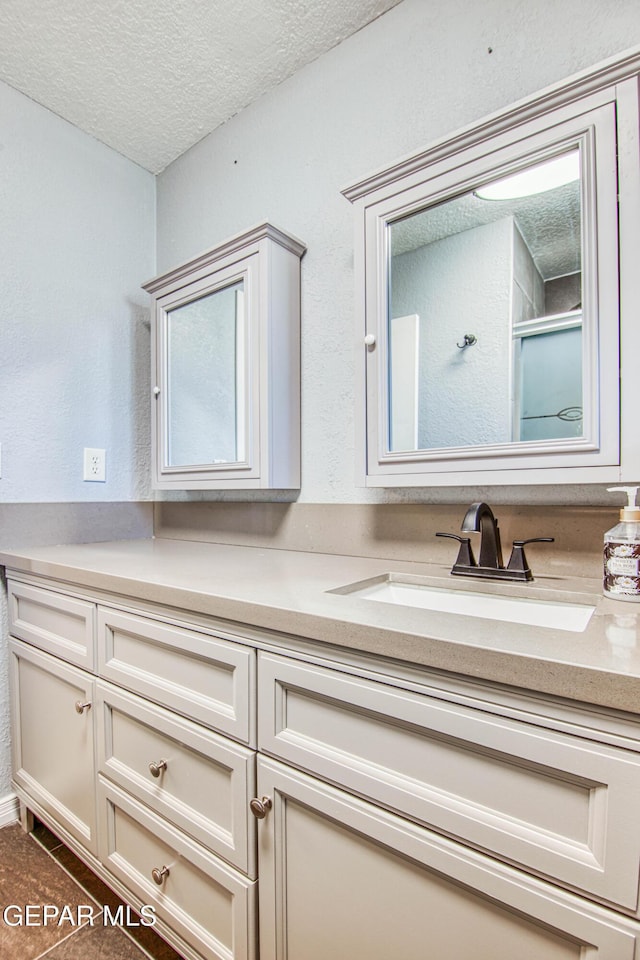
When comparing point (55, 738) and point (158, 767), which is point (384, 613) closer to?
point (158, 767)

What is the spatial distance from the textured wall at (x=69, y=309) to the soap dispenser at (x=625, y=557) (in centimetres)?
155

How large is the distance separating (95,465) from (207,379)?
528mm

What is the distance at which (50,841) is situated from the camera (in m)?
1.38

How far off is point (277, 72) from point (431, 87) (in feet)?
1.77

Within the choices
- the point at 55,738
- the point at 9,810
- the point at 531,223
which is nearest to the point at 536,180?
the point at 531,223

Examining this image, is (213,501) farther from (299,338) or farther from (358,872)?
(358,872)

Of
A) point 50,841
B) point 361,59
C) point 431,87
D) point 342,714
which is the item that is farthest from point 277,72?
point 50,841

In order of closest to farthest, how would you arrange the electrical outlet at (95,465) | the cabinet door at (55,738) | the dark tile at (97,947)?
the dark tile at (97,947) → the cabinet door at (55,738) → the electrical outlet at (95,465)

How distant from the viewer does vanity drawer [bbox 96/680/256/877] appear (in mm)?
811

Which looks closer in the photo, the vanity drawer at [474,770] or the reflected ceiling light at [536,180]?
the vanity drawer at [474,770]

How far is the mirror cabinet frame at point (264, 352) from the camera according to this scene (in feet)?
4.43

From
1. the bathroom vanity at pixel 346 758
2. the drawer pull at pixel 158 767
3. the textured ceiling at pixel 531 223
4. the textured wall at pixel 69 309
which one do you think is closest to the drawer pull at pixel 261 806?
the bathroom vanity at pixel 346 758

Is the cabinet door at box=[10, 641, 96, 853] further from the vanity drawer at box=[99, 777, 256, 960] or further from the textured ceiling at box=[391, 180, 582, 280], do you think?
the textured ceiling at box=[391, 180, 582, 280]

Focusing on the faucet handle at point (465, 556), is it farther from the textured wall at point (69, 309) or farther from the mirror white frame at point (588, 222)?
the textured wall at point (69, 309)
